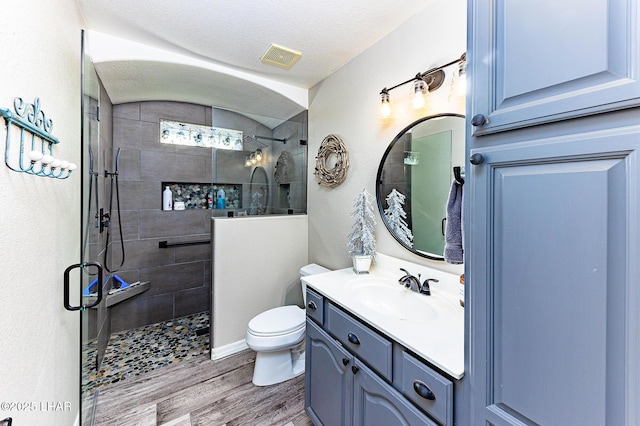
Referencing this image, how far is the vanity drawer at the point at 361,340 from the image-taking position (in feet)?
3.42

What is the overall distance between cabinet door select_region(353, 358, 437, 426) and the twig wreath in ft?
4.90

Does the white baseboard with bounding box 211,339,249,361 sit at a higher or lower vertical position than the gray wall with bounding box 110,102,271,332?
lower

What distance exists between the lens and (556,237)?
61 centimetres

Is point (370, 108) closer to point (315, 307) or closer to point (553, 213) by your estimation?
point (315, 307)

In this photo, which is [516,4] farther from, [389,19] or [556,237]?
[389,19]

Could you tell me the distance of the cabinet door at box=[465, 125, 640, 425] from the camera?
0.52 metres

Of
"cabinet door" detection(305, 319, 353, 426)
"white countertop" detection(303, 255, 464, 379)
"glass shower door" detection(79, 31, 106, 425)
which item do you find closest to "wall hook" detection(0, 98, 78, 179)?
"glass shower door" detection(79, 31, 106, 425)

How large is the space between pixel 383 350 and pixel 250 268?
1.68 meters

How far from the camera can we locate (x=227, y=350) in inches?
91.8

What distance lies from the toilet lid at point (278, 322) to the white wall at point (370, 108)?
560 millimetres

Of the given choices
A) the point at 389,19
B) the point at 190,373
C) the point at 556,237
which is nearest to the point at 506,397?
the point at 556,237

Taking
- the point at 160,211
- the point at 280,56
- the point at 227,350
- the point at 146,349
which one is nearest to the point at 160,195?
the point at 160,211

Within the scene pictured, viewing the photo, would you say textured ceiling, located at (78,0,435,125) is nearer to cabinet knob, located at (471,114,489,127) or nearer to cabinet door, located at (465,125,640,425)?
cabinet knob, located at (471,114,489,127)

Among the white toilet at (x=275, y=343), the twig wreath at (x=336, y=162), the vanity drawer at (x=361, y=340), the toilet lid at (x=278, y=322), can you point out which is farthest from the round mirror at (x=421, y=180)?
the toilet lid at (x=278, y=322)
